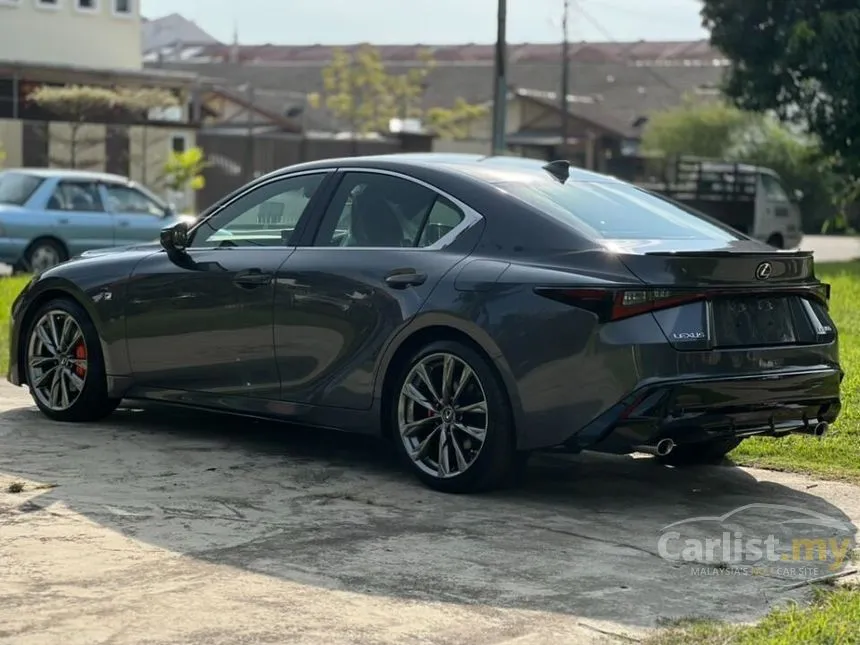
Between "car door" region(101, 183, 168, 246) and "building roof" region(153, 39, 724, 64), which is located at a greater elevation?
"building roof" region(153, 39, 724, 64)

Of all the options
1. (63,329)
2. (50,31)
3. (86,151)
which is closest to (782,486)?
(63,329)

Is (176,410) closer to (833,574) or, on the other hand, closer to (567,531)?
(567,531)

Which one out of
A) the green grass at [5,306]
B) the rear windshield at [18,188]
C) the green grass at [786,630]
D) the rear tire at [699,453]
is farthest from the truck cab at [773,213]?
the green grass at [786,630]

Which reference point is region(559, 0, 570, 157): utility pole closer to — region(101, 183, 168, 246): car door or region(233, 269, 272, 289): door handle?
region(101, 183, 168, 246): car door

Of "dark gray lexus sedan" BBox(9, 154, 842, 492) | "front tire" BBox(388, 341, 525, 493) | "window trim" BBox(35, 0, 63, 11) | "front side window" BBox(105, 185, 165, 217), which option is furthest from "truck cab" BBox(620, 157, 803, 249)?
"front tire" BBox(388, 341, 525, 493)

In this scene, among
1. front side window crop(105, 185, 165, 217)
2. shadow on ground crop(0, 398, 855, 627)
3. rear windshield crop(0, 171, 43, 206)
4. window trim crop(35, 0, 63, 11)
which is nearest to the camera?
shadow on ground crop(0, 398, 855, 627)

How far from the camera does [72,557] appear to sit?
5707 mm

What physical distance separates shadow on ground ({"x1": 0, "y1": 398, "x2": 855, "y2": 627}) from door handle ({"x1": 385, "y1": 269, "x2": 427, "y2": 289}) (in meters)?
0.91

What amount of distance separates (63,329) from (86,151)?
32490 mm

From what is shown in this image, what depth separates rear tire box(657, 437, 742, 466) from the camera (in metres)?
7.86

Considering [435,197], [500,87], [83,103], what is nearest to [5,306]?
[500,87]

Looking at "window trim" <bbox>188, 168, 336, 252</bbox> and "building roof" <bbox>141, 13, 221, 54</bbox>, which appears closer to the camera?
"window trim" <bbox>188, 168, 336, 252</bbox>

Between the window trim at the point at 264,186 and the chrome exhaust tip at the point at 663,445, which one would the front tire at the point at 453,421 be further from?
the window trim at the point at 264,186

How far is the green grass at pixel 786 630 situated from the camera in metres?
4.81
